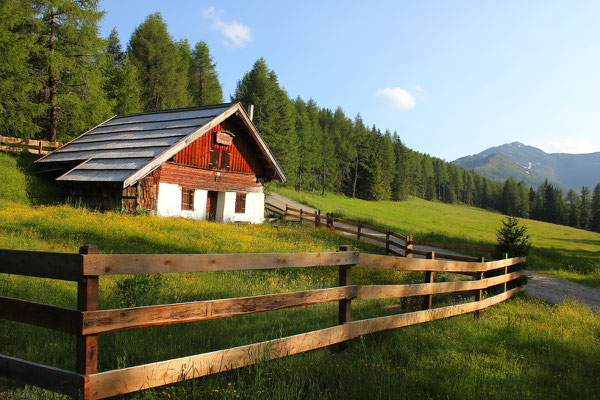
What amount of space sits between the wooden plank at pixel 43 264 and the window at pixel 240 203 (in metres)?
21.1

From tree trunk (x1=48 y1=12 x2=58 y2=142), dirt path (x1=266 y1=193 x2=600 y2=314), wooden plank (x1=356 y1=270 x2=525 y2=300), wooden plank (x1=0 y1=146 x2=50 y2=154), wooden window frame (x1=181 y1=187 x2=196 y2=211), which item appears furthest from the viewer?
tree trunk (x1=48 y1=12 x2=58 y2=142)

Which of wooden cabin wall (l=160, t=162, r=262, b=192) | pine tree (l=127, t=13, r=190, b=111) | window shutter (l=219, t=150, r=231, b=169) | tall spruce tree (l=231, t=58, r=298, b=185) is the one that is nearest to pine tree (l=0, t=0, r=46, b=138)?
wooden cabin wall (l=160, t=162, r=262, b=192)

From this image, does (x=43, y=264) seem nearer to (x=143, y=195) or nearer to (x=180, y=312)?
(x=180, y=312)

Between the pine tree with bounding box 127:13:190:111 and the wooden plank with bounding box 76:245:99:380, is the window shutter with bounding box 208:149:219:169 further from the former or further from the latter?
the pine tree with bounding box 127:13:190:111

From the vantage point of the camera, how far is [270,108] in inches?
1889

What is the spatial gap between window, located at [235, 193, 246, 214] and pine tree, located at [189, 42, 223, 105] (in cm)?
3233

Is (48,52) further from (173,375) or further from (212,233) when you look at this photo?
(173,375)

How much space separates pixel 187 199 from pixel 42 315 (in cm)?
1908

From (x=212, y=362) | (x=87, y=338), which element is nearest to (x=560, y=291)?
(x=212, y=362)

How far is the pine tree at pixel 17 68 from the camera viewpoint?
22016 millimetres

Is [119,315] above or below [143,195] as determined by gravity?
below

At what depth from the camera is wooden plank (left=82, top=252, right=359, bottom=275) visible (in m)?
2.69

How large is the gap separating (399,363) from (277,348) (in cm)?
158

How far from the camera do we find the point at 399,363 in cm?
431
